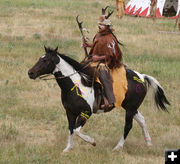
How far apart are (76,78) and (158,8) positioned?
25.6 m

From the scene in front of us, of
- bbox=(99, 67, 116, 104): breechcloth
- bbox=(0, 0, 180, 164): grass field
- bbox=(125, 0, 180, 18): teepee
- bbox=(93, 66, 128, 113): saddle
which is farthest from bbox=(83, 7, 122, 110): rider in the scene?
bbox=(125, 0, 180, 18): teepee

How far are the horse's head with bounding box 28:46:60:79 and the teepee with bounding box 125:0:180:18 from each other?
24932 mm

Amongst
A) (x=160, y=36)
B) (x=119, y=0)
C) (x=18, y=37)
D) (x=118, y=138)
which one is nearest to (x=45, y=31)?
(x=18, y=37)

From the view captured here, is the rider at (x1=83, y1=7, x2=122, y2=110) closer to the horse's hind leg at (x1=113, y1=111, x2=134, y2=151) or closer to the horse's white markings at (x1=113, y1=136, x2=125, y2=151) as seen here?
the horse's hind leg at (x1=113, y1=111, x2=134, y2=151)

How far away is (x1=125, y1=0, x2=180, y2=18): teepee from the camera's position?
32.1 meters

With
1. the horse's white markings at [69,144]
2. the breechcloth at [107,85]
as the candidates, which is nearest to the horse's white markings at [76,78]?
the breechcloth at [107,85]

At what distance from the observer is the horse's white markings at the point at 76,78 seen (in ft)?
25.6

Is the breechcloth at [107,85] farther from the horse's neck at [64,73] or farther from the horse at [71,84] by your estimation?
the horse's neck at [64,73]

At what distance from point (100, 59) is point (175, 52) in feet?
37.4

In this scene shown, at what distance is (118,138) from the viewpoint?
9.34 meters

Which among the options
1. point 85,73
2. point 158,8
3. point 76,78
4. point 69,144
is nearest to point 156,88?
point 85,73

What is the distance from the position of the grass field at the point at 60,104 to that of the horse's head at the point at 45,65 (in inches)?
60.3

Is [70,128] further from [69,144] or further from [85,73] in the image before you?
[85,73]

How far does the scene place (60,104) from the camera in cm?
1163
